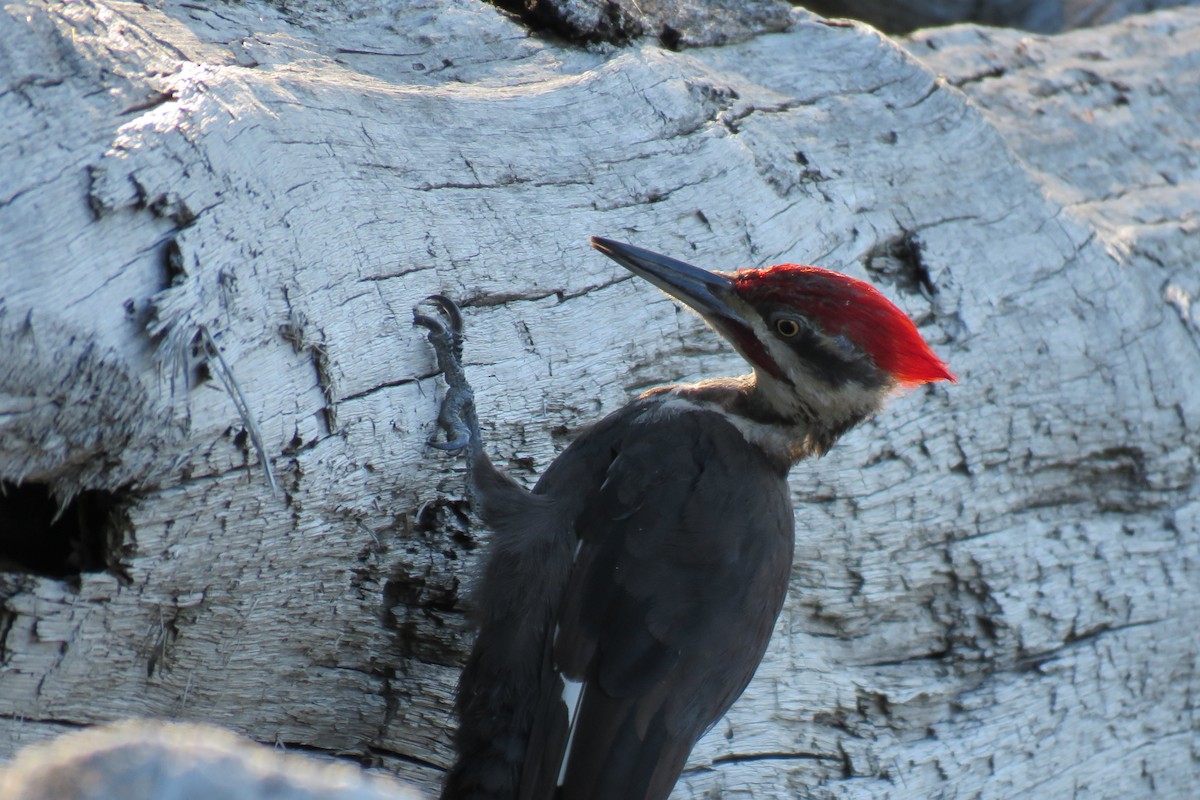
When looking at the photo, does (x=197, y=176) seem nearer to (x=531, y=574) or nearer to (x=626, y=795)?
(x=531, y=574)

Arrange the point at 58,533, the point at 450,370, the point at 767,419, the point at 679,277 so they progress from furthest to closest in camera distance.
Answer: the point at 767,419, the point at 679,277, the point at 450,370, the point at 58,533

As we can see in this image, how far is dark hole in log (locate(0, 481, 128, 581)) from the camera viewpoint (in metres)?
2.11

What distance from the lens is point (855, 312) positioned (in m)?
2.65

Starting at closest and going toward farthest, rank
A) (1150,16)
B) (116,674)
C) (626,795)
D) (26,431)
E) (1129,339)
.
Result: 1. (26,431)
2. (116,674)
3. (626,795)
4. (1129,339)
5. (1150,16)

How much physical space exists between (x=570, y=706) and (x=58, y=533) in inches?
43.2

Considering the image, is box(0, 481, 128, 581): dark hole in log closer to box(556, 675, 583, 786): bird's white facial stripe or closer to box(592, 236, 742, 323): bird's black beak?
box(556, 675, 583, 786): bird's white facial stripe

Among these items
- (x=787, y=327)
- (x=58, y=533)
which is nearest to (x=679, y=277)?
(x=787, y=327)

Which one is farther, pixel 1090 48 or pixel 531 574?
pixel 1090 48

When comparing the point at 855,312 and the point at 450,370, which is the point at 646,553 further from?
the point at 855,312

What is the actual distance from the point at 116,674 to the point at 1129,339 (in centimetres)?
278

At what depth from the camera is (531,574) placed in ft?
8.74

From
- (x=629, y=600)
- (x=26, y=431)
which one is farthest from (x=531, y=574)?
(x=26, y=431)

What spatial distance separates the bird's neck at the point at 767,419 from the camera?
2863 mm

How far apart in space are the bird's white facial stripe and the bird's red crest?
0.96 m
